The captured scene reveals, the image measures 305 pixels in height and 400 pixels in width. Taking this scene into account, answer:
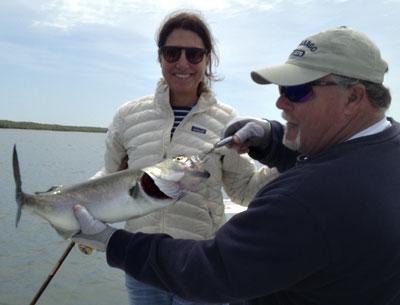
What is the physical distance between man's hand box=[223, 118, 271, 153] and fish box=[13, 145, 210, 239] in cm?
41

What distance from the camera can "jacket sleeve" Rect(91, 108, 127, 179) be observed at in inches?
162

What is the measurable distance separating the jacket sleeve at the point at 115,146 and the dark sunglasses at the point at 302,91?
1949 mm

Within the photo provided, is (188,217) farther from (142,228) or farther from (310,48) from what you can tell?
(310,48)

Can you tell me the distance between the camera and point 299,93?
245 centimetres

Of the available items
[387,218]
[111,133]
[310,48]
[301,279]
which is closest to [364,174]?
[387,218]

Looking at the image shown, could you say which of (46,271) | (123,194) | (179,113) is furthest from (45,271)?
(123,194)

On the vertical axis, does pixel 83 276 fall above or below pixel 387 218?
below

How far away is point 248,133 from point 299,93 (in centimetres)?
112

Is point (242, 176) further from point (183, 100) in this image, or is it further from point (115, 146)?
point (115, 146)

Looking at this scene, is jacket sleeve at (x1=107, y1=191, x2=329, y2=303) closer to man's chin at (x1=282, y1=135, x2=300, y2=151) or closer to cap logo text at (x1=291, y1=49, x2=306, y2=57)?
man's chin at (x1=282, y1=135, x2=300, y2=151)

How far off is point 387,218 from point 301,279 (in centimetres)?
46

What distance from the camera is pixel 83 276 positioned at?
12.4 metres

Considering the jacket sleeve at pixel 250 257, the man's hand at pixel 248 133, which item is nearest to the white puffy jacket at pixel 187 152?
the man's hand at pixel 248 133

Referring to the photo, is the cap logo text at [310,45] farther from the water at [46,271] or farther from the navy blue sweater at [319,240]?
the water at [46,271]
